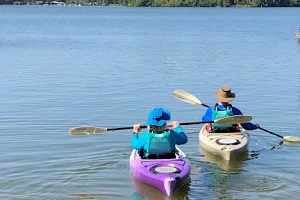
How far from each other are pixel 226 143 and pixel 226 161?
1.19 ft

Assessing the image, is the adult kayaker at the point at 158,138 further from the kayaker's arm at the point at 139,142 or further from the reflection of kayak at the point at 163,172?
the reflection of kayak at the point at 163,172

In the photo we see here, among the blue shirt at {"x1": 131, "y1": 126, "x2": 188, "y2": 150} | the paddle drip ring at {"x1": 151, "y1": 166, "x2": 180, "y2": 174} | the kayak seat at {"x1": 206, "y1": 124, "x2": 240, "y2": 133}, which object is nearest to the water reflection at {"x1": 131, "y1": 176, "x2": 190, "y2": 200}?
the paddle drip ring at {"x1": 151, "y1": 166, "x2": 180, "y2": 174}

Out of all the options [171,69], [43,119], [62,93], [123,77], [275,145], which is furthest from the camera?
[171,69]

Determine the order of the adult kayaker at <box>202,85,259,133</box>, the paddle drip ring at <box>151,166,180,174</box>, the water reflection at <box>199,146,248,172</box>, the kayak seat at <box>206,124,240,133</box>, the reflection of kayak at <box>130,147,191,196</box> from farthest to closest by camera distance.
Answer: the kayak seat at <box>206,124,240,133</box> → the adult kayaker at <box>202,85,259,133</box> → the water reflection at <box>199,146,248,172</box> → the paddle drip ring at <box>151,166,180,174</box> → the reflection of kayak at <box>130,147,191,196</box>

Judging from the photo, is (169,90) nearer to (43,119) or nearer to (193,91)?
(193,91)

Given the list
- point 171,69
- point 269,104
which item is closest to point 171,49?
point 171,69

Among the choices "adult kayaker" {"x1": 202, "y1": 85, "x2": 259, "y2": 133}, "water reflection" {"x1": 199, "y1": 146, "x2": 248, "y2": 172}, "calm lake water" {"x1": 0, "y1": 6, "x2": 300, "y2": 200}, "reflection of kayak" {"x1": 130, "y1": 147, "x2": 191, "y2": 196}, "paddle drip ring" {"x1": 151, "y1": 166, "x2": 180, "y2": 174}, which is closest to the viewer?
"reflection of kayak" {"x1": 130, "y1": 147, "x2": 191, "y2": 196}

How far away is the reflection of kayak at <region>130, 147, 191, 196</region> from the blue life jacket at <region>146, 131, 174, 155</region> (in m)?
0.18

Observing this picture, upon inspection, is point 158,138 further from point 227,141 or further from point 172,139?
point 227,141

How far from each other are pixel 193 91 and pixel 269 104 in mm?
3331

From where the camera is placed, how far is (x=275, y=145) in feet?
43.1

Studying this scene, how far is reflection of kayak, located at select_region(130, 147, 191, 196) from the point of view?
911cm

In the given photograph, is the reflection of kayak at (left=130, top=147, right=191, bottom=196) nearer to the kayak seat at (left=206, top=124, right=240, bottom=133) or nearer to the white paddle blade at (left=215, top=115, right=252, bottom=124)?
the white paddle blade at (left=215, top=115, right=252, bottom=124)

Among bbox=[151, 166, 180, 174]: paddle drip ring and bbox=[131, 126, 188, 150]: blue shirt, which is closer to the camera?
bbox=[151, 166, 180, 174]: paddle drip ring
